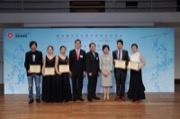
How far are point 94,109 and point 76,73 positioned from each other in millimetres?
1173

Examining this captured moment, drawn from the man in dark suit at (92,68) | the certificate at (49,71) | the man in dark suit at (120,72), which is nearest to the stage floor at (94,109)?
the man in dark suit at (120,72)

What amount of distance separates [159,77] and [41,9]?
4.62 metres

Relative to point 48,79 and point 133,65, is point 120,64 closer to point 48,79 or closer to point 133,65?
point 133,65

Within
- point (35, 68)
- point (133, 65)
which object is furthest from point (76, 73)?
point (133, 65)

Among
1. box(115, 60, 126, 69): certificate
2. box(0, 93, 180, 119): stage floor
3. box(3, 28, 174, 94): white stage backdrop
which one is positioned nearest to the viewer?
box(0, 93, 180, 119): stage floor

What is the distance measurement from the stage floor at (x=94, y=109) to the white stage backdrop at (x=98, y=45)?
92 cm

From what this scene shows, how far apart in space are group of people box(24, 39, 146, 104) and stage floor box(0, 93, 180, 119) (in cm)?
27

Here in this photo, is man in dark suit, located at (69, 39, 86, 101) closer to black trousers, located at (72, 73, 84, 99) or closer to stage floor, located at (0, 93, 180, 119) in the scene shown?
black trousers, located at (72, 73, 84, 99)

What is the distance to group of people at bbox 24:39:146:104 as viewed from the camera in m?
6.66

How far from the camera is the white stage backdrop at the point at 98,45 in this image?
7.98m

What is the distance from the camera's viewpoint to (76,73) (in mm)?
6797

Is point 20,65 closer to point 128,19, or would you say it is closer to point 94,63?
point 94,63

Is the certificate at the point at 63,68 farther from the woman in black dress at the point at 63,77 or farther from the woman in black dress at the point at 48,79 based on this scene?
the woman in black dress at the point at 48,79

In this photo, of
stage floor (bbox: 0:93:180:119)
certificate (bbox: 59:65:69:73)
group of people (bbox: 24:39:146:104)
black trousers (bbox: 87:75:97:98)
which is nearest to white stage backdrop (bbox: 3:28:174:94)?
stage floor (bbox: 0:93:180:119)
